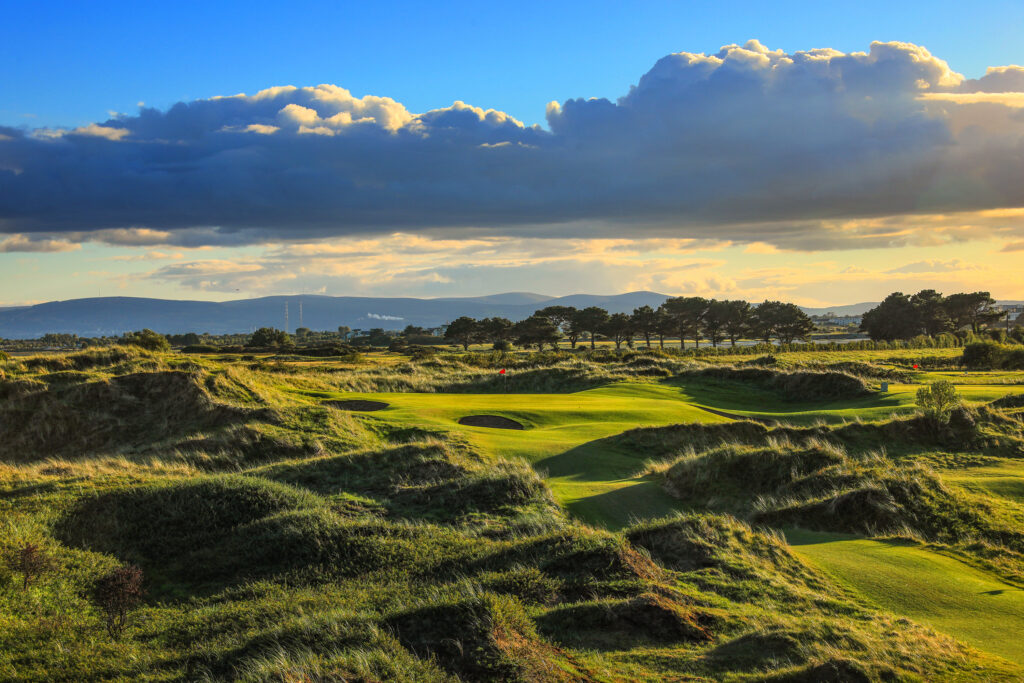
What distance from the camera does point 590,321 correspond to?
358 ft

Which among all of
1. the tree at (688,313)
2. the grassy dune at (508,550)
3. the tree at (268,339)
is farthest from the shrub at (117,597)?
the tree at (688,313)

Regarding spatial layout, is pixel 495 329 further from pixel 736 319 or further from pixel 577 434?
pixel 577 434

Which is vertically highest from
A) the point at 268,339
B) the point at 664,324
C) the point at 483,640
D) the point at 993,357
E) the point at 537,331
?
the point at 664,324

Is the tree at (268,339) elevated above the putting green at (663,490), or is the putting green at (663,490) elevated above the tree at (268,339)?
the tree at (268,339)

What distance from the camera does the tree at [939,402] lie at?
19.0m

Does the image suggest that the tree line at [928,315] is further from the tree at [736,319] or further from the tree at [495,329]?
the tree at [495,329]

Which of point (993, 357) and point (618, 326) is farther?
point (618, 326)

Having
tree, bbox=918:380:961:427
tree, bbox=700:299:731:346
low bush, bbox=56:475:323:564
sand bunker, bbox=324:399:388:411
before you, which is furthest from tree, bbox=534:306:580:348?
low bush, bbox=56:475:323:564

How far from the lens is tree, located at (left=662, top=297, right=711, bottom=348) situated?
111562mm

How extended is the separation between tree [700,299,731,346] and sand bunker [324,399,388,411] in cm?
9100

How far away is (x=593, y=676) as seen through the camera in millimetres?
5797

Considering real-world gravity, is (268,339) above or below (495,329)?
below

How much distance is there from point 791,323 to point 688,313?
1778 centimetres

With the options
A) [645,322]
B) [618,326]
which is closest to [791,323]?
[645,322]
